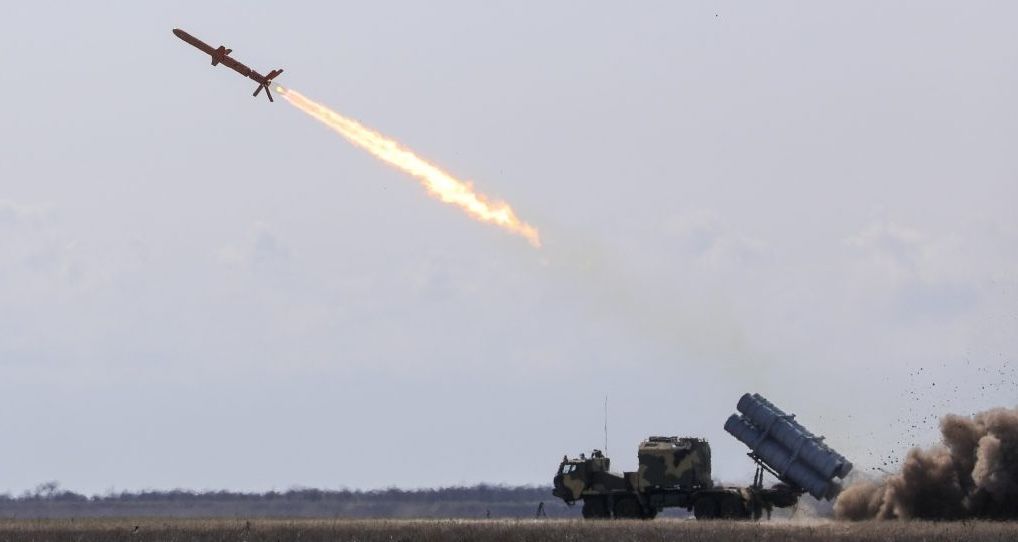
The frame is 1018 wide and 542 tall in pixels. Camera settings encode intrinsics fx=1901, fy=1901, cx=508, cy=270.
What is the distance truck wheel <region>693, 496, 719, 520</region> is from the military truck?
31 millimetres

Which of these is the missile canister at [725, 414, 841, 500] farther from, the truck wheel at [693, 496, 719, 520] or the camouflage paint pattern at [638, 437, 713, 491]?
the truck wheel at [693, 496, 719, 520]

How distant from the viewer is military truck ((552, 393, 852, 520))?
57594 mm

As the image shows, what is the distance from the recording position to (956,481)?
54406 millimetres

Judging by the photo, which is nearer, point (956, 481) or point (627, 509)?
point (956, 481)

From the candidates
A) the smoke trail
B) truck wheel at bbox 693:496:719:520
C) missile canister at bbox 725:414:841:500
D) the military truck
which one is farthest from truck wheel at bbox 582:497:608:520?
the smoke trail

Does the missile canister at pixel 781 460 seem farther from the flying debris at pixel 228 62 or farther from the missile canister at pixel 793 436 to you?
the flying debris at pixel 228 62

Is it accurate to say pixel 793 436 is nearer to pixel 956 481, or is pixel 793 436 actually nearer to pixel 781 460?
pixel 781 460

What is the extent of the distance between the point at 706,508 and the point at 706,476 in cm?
130

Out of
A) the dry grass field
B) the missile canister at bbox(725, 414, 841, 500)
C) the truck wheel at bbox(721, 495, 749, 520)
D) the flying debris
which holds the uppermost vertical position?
the flying debris

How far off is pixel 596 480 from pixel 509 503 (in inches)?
1422

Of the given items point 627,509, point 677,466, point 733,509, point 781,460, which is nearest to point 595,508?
point 627,509

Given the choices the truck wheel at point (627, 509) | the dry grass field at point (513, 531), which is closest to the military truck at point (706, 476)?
the truck wheel at point (627, 509)

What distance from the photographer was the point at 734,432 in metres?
59.6

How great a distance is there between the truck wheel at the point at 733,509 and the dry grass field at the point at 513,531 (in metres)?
6.32
